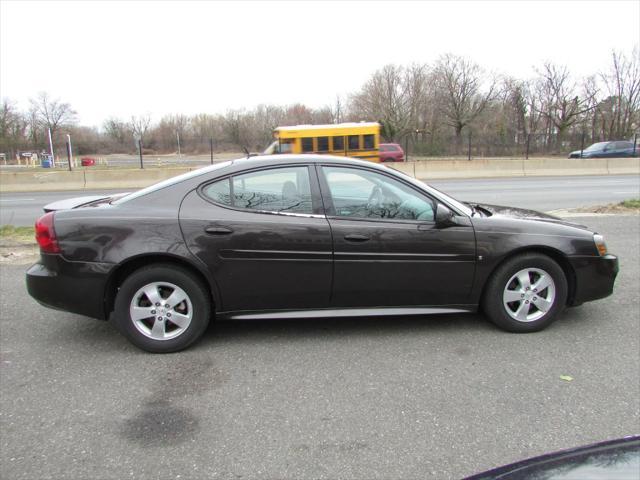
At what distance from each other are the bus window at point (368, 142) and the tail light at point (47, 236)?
19915 millimetres

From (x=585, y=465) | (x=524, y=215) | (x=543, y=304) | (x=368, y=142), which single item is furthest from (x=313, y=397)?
(x=368, y=142)

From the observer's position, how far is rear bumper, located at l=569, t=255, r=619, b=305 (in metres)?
4.12

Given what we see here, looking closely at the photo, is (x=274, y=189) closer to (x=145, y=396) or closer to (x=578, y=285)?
(x=145, y=396)

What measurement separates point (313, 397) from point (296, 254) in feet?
3.72

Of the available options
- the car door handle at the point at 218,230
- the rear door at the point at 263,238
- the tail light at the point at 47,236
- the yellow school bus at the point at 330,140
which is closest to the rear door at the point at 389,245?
the rear door at the point at 263,238

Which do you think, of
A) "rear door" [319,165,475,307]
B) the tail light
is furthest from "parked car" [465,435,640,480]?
the tail light

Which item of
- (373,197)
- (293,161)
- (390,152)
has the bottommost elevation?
(373,197)

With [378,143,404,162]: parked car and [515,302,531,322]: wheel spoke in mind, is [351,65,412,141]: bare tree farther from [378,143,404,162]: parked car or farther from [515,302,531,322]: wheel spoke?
[515,302,531,322]: wheel spoke

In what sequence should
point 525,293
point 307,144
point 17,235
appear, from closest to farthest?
point 525,293, point 17,235, point 307,144

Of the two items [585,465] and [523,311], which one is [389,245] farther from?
[585,465]

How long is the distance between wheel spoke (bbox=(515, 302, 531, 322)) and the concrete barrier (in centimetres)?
1867

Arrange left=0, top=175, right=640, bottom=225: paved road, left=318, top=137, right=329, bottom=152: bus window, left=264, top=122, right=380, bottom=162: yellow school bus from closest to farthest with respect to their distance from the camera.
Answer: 1. left=0, top=175, right=640, bottom=225: paved road
2. left=264, top=122, right=380, bottom=162: yellow school bus
3. left=318, top=137, right=329, bottom=152: bus window

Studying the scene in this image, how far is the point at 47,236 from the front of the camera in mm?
3713

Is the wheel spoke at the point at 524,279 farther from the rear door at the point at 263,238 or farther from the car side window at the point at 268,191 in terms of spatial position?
the car side window at the point at 268,191
